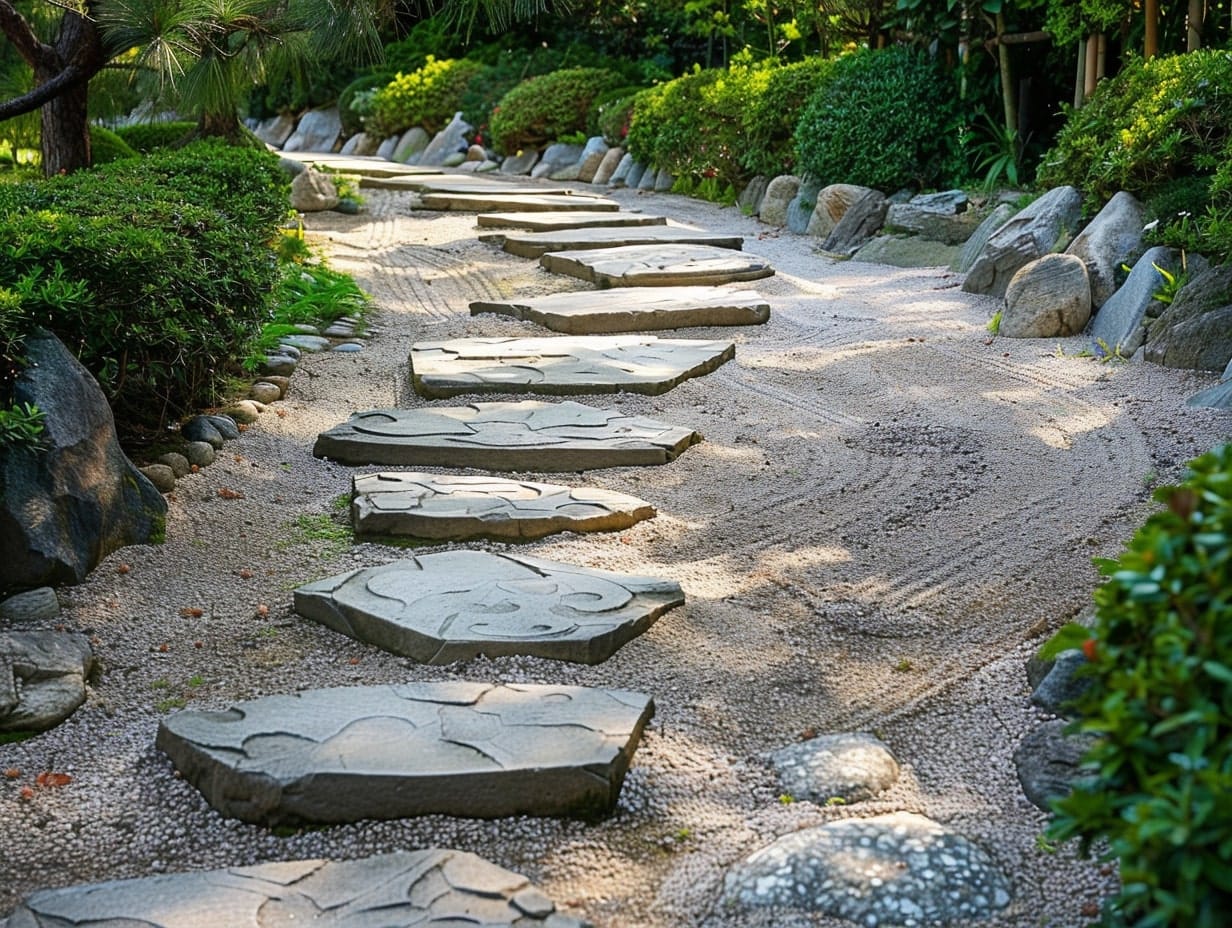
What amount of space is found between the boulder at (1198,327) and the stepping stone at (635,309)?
1953 mm

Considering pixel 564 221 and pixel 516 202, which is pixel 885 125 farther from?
pixel 516 202

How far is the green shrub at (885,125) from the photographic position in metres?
9.17

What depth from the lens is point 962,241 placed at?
820 cm

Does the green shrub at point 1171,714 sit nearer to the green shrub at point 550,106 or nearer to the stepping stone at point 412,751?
the stepping stone at point 412,751

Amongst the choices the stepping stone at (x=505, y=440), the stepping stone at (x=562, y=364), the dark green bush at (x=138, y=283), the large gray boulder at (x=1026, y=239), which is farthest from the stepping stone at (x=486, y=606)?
the large gray boulder at (x=1026, y=239)

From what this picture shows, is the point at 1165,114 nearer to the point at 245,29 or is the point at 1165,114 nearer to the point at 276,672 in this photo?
the point at 245,29

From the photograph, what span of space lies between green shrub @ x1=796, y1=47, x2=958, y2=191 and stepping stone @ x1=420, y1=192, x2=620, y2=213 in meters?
1.86

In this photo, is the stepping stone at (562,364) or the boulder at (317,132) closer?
the stepping stone at (562,364)

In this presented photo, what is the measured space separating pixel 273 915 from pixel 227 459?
258 cm

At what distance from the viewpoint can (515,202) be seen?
10.7 metres

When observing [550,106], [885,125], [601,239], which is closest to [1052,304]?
[601,239]

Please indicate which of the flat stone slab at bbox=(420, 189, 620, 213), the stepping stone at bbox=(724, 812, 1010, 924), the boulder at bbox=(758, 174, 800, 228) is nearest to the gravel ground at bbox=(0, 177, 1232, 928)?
the stepping stone at bbox=(724, 812, 1010, 924)

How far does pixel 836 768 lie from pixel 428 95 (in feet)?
52.9

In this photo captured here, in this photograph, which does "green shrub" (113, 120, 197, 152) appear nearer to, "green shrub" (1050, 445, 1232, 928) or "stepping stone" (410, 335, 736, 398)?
"stepping stone" (410, 335, 736, 398)
